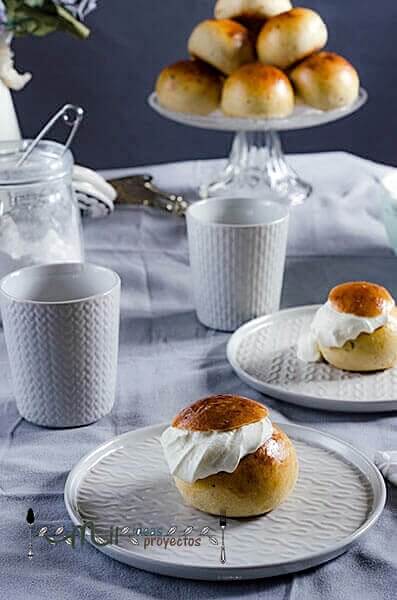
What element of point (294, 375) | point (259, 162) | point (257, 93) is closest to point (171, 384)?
point (294, 375)

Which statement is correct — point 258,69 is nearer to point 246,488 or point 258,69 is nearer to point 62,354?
point 62,354

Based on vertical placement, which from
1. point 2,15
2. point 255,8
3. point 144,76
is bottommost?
point 144,76

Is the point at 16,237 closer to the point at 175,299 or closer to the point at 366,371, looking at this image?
the point at 175,299

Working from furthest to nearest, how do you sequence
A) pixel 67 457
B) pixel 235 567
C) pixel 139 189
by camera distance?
pixel 139 189 → pixel 67 457 → pixel 235 567

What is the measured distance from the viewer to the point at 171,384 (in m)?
0.93

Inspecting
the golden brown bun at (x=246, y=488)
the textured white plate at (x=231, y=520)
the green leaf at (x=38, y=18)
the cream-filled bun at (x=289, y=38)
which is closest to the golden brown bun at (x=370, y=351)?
the textured white plate at (x=231, y=520)

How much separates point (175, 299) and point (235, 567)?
22.1 inches

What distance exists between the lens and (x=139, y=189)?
4.96 ft

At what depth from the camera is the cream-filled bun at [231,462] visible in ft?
2.23

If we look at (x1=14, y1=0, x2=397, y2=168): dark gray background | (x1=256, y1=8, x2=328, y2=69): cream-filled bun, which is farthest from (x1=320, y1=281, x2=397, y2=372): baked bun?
(x1=14, y1=0, x2=397, y2=168): dark gray background

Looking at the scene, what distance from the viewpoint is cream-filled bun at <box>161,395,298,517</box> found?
26.8 inches

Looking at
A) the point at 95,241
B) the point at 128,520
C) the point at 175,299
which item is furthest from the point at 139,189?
the point at 128,520

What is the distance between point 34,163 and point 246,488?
0.53 metres

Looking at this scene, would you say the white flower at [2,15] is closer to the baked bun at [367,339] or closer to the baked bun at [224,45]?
the baked bun at [224,45]
